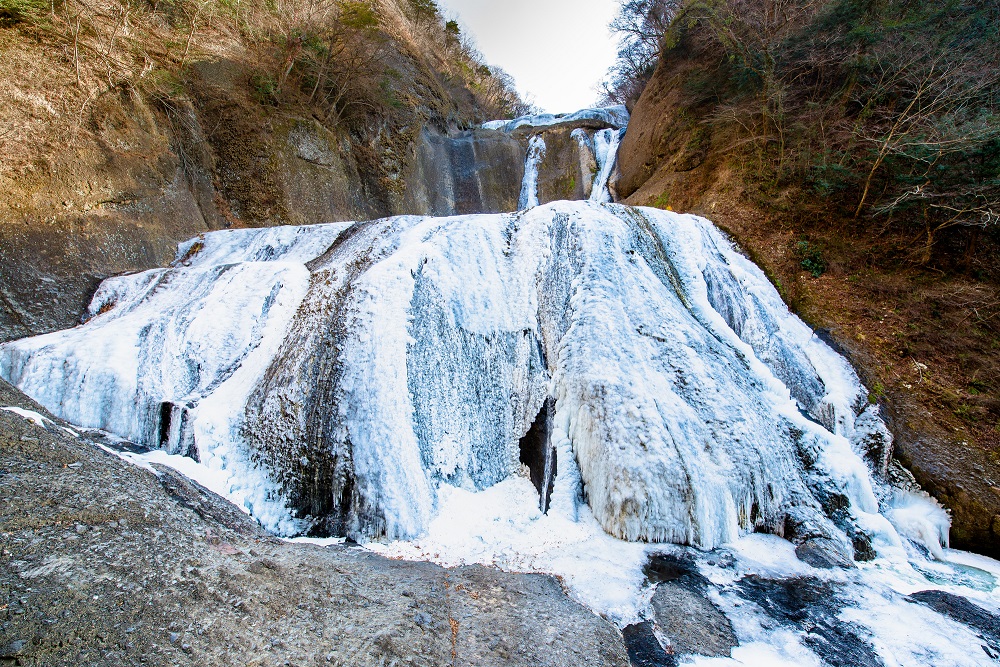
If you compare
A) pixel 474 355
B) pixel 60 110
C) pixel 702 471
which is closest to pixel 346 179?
pixel 60 110

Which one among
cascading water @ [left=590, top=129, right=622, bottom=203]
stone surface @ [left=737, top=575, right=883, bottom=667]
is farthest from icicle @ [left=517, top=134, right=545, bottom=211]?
stone surface @ [left=737, top=575, right=883, bottom=667]

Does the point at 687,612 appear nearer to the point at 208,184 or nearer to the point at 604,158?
the point at 208,184

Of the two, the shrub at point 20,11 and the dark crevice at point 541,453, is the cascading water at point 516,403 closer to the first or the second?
the dark crevice at point 541,453

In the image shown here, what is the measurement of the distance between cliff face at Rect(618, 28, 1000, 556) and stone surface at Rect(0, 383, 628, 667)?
4.38m

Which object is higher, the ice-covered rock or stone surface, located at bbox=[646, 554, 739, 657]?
the ice-covered rock

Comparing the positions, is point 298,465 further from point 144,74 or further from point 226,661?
point 144,74

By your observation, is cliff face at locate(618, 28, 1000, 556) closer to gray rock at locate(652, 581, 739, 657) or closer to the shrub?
gray rock at locate(652, 581, 739, 657)

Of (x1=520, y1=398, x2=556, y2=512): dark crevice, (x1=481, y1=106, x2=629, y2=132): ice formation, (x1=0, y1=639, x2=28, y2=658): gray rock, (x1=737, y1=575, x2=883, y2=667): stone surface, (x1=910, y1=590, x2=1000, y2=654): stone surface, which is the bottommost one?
(x1=910, y1=590, x2=1000, y2=654): stone surface

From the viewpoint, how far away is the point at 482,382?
15.1 feet

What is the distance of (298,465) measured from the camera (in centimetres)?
383

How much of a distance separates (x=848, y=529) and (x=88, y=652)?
522 cm

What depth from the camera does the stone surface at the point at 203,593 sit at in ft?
5.06

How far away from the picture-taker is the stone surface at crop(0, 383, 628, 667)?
154cm

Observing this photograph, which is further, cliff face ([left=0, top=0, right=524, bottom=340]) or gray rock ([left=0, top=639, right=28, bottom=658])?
cliff face ([left=0, top=0, right=524, bottom=340])
